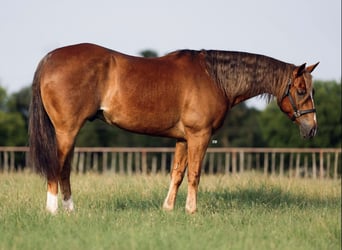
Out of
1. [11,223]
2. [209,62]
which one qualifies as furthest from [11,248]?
[209,62]

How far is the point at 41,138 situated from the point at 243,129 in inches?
1586

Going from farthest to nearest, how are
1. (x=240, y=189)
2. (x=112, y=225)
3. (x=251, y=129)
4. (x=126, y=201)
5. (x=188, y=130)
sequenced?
(x=251, y=129) < (x=240, y=189) < (x=126, y=201) < (x=188, y=130) < (x=112, y=225)

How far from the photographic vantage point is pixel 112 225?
22.4 ft

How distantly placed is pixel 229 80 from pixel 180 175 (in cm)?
152

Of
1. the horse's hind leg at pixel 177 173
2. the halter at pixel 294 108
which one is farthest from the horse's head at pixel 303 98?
the horse's hind leg at pixel 177 173

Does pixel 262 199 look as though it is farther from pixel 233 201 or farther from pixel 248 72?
pixel 248 72

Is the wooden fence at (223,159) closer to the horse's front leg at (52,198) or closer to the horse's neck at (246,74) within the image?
the horse's front leg at (52,198)

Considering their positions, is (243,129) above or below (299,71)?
below

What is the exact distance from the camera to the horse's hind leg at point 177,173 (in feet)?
28.7

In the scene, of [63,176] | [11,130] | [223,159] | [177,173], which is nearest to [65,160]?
[63,176]

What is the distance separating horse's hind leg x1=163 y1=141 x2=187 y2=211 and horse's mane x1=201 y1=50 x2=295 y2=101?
1.02m

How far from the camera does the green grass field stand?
19.8 feet

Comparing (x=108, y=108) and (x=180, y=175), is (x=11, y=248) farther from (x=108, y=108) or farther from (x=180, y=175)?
(x=180, y=175)

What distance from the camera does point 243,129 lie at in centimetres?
4791
